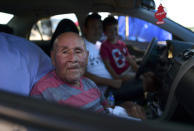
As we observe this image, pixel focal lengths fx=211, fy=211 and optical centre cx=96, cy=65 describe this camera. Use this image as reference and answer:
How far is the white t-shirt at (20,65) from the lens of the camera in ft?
3.40

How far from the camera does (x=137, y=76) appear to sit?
2227 mm

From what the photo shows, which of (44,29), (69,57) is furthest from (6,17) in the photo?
(69,57)

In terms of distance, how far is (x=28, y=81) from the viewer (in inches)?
44.3

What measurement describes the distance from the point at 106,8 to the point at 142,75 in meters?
0.87

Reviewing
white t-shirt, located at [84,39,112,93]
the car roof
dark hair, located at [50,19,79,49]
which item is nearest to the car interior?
the car roof

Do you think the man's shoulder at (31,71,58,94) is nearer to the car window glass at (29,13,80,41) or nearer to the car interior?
the car interior

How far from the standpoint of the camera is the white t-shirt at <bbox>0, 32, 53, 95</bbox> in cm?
104

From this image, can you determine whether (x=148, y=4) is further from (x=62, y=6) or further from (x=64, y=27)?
(x=62, y=6)

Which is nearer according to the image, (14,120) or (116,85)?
(14,120)

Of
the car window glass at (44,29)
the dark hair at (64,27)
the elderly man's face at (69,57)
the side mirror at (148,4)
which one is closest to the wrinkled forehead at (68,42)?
the elderly man's face at (69,57)

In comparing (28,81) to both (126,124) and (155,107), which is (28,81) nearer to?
(126,124)

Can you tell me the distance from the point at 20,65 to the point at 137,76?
4.51 ft

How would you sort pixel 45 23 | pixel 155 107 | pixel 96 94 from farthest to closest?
1. pixel 45 23
2. pixel 155 107
3. pixel 96 94

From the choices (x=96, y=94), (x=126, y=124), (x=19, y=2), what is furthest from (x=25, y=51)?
(x=19, y=2)
